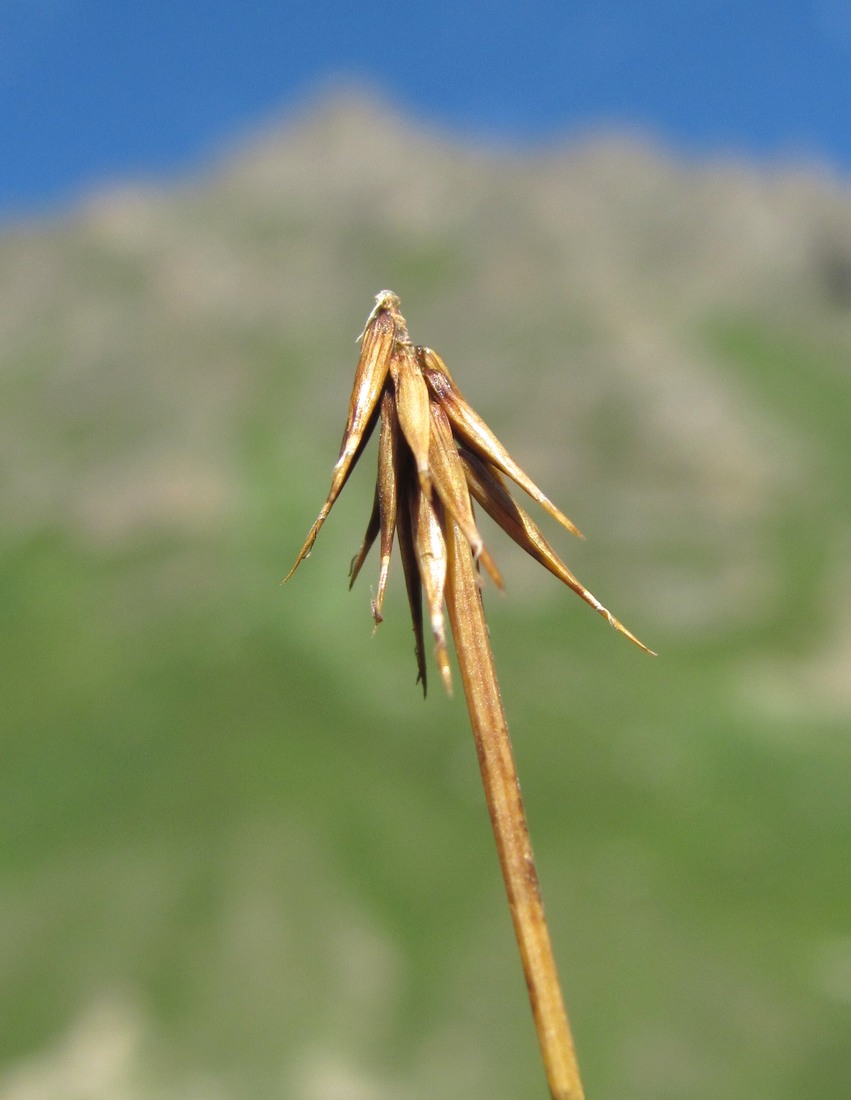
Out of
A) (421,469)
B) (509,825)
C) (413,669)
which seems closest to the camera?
(509,825)

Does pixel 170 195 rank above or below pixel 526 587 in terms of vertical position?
above

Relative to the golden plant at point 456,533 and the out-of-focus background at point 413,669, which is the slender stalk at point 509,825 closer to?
the golden plant at point 456,533

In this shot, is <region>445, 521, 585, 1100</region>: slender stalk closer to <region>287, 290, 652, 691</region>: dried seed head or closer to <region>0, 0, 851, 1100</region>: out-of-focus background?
<region>287, 290, 652, 691</region>: dried seed head

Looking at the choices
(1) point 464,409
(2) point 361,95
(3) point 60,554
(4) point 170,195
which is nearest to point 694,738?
(3) point 60,554

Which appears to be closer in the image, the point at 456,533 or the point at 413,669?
the point at 456,533

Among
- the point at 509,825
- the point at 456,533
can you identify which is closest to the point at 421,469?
the point at 456,533

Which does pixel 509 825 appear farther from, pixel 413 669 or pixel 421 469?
pixel 413 669

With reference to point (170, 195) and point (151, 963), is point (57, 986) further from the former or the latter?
point (170, 195)

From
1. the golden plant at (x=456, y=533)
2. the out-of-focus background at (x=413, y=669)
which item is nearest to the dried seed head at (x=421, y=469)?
the golden plant at (x=456, y=533)
